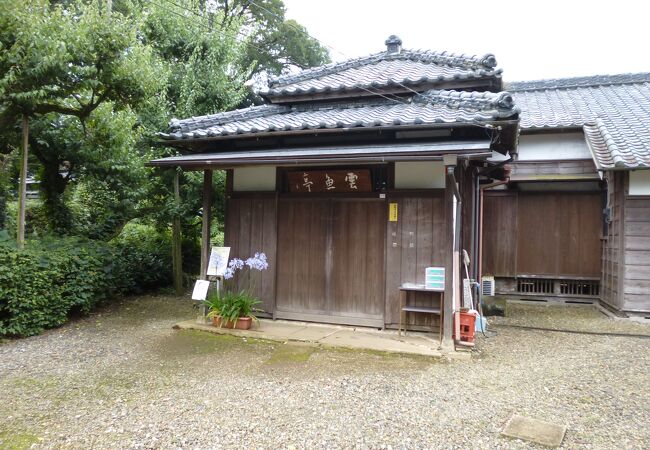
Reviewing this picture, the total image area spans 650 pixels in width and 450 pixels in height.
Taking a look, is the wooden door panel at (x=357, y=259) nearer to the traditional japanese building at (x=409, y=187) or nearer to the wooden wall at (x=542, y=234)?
the traditional japanese building at (x=409, y=187)

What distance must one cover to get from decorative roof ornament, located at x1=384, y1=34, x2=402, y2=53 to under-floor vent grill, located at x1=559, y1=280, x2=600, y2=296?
7008 mm

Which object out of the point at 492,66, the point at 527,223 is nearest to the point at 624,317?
the point at 527,223

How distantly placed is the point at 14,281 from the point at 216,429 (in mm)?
4576

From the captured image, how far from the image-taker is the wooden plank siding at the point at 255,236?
24.9 ft

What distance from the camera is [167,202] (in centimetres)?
985

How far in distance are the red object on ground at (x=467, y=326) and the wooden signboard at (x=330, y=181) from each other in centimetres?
246

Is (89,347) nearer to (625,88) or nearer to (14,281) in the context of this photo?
(14,281)

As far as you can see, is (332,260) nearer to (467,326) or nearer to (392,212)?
(392,212)

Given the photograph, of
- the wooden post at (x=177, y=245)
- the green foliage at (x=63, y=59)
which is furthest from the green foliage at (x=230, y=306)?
the green foliage at (x=63, y=59)

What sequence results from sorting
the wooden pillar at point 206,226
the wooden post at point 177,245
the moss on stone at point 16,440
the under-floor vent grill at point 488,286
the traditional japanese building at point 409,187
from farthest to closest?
the under-floor vent grill at point 488,286, the wooden post at point 177,245, the wooden pillar at point 206,226, the traditional japanese building at point 409,187, the moss on stone at point 16,440

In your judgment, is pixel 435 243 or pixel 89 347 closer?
pixel 89 347

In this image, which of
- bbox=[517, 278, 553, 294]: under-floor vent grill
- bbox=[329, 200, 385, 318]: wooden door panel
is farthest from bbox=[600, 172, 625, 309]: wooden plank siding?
bbox=[329, 200, 385, 318]: wooden door panel

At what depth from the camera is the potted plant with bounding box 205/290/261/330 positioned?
22.9 ft

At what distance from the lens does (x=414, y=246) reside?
6.76m
